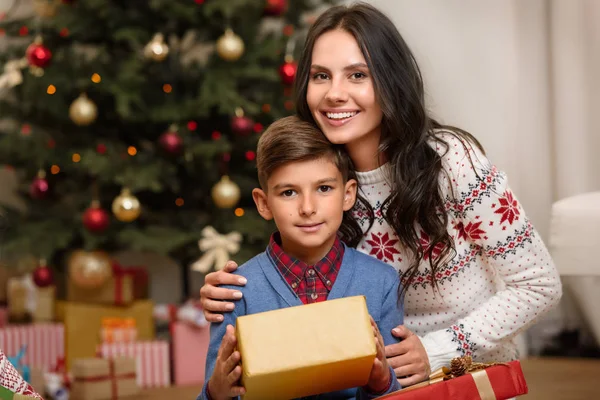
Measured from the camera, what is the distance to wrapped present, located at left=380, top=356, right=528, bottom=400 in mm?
1370

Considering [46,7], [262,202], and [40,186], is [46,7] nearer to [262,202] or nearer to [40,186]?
[40,186]

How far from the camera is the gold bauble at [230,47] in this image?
3291mm

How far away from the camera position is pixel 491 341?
179 cm

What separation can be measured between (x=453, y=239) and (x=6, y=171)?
2880mm

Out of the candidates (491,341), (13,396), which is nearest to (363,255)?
(491,341)

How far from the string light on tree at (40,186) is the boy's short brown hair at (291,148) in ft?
6.47

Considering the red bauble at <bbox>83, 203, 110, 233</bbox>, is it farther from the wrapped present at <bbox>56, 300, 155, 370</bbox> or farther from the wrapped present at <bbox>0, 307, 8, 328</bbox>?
the wrapped present at <bbox>0, 307, 8, 328</bbox>

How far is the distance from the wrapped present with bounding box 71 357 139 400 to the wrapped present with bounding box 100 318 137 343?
24 centimetres

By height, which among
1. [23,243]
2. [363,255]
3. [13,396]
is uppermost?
[23,243]

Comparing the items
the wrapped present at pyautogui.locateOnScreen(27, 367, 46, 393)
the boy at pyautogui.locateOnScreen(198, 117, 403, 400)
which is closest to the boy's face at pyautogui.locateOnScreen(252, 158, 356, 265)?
the boy at pyautogui.locateOnScreen(198, 117, 403, 400)

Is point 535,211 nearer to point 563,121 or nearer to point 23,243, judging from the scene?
point 563,121

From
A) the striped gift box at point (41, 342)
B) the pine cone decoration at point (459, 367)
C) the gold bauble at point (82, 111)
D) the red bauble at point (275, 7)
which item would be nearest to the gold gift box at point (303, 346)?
the pine cone decoration at point (459, 367)

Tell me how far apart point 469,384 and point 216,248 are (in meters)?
1.97

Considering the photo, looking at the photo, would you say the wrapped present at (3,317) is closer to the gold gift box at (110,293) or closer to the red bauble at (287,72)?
the gold gift box at (110,293)
